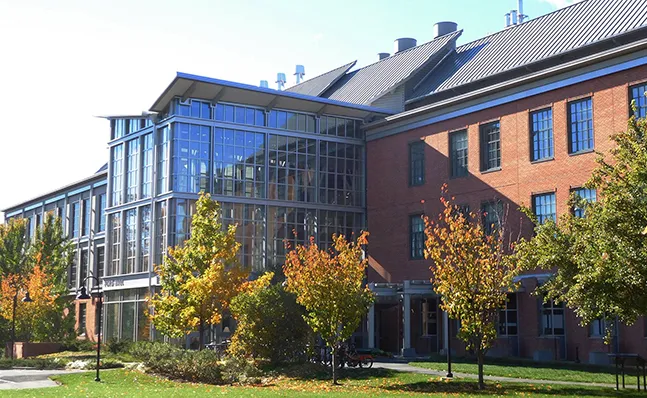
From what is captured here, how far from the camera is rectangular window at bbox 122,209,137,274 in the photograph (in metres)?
49.6

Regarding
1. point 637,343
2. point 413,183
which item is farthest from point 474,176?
point 637,343

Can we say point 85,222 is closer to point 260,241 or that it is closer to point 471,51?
point 260,241

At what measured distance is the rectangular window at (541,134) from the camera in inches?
1583

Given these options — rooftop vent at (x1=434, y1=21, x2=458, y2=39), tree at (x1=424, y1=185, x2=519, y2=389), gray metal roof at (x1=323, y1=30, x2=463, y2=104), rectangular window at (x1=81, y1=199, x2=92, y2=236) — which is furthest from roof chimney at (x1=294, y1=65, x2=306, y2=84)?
tree at (x1=424, y1=185, x2=519, y2=389)

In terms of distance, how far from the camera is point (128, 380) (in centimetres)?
2969

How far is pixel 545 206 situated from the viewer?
40.1 meters

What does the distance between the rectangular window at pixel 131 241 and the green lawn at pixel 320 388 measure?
1886 cm

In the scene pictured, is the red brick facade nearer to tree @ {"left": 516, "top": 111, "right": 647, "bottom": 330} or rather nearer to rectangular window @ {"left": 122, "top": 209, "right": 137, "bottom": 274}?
tree @ {"left": 516, "top": 111, "right": 647, "bottom": 330}

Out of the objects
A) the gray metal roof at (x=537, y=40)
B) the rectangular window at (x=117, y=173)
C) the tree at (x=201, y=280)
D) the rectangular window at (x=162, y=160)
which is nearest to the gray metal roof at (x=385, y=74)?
the gray metal roof at (x=537, y=40)

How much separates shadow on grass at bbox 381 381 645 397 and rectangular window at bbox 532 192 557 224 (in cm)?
1577

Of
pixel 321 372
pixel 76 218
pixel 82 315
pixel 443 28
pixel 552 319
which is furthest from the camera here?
pixel 76 218

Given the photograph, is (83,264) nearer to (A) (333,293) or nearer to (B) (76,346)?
(B) (76,346)

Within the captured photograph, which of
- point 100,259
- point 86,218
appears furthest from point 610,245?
point 86,218

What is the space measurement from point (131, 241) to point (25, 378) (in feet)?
63.0
